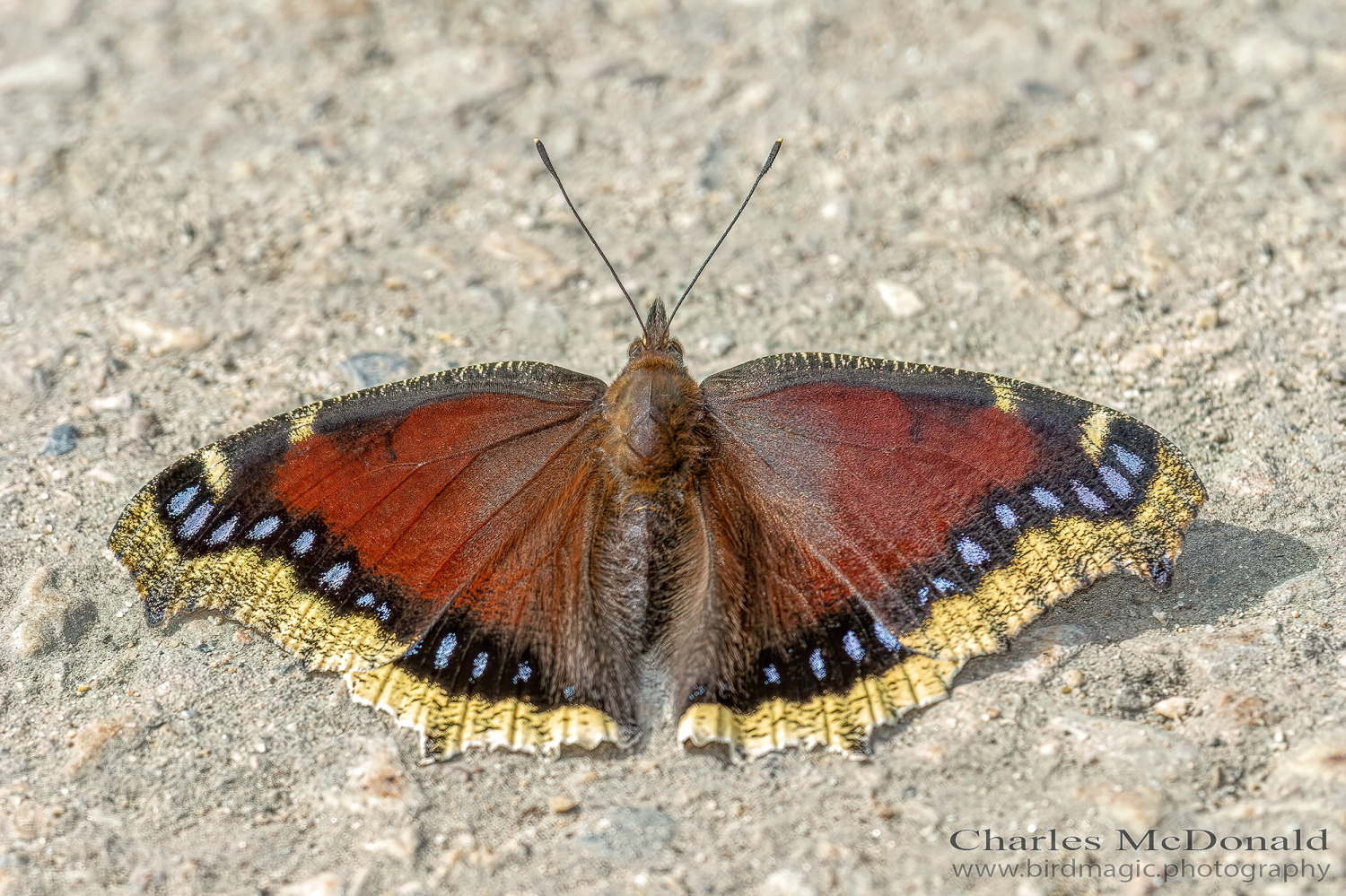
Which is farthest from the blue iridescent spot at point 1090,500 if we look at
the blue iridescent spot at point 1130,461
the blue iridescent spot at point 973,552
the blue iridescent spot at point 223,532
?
the blue iridescent spot at point 223,532

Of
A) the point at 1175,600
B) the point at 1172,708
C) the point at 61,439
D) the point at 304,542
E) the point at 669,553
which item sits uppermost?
the point at 61,439

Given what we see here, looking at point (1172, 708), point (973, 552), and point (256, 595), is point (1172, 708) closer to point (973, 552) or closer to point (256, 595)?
point (973, 552)

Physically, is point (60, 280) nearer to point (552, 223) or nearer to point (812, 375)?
point (552, 223)

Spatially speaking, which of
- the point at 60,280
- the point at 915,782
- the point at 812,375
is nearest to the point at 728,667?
the point at 915,782

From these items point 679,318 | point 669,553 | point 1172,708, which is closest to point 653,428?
point 669,553

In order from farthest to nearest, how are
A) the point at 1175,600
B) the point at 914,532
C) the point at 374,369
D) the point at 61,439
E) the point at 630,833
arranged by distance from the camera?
the point at 374,369 → the point at 61,439 → the point at 1175,600 → the point at 914,532 → the point at 630,833
